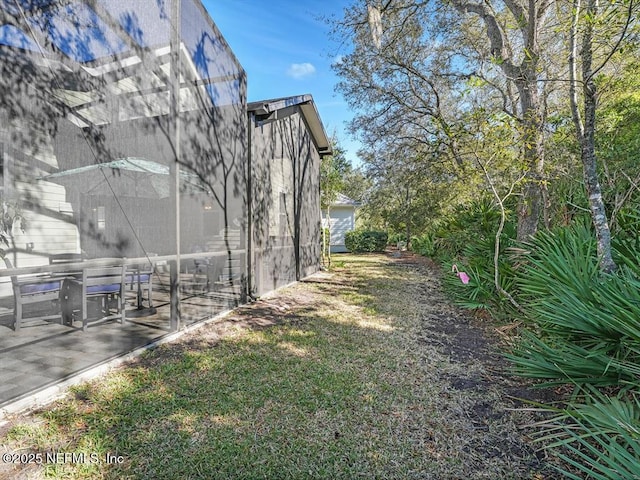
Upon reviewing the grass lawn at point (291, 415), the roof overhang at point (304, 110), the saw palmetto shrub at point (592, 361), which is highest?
the roof overhang at point (304, 110)

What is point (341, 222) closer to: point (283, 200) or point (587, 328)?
point (283, 200)

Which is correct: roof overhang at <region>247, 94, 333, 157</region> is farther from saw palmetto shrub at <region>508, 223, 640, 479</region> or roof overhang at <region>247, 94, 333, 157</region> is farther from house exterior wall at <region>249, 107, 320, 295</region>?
saw palmetto shrub at <region>508, 223, 640, 479</region>

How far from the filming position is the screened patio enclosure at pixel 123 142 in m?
2.67

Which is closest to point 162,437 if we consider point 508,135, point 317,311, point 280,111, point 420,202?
point 317,311

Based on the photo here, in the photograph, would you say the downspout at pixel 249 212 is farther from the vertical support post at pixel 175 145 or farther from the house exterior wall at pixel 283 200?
the vertical support post at pixel 175 145

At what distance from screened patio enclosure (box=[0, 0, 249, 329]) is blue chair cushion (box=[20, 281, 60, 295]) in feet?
0.41

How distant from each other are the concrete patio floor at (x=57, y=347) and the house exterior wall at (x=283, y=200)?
2.97 m

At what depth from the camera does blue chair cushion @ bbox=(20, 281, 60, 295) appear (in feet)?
9.02

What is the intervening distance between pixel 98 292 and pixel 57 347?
1.95 feet

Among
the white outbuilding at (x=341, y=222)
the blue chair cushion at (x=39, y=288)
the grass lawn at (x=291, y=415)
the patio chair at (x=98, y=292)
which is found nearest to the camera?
the grass lawn at (x=291, y=415)

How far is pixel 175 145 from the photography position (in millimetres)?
4535

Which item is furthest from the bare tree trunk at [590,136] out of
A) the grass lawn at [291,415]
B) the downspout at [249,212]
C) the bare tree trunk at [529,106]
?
the downspout at [249,212]

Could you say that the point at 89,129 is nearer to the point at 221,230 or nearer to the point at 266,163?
the point at 221,230

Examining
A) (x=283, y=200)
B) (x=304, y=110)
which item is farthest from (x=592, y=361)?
(x=304, y=110)
